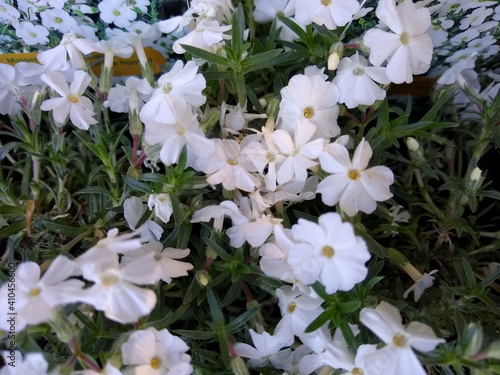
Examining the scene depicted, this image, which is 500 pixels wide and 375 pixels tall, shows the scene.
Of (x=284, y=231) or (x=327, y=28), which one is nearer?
(x=284, y=231)

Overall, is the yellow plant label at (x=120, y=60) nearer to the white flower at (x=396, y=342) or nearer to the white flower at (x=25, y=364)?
the white flower at (x=25, y=364)

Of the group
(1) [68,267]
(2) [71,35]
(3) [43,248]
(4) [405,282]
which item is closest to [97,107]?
(2) [71,35]

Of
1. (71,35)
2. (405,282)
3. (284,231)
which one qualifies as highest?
(71,35)

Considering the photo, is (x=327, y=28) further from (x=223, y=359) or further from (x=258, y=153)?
(x=223, y=359)

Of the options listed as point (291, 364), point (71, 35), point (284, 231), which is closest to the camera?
point (284, 231)

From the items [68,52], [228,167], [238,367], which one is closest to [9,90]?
[68,52]

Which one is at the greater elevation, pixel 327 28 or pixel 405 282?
pixel 327 28
